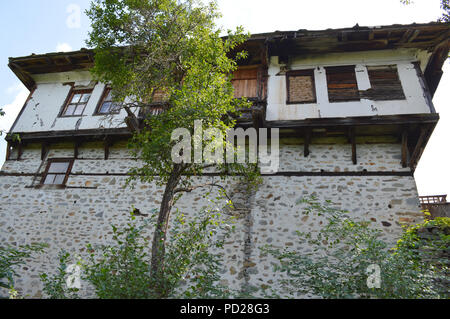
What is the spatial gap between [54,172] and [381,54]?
31.6 feet

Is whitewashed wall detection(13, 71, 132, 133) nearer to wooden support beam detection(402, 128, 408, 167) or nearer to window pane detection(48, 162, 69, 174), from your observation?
window pane detection(48, 162, 69, 174)

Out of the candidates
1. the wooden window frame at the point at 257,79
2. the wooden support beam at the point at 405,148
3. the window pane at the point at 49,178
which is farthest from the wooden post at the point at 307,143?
the window pane at the point at 49,178

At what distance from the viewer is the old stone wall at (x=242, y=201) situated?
6523 mm

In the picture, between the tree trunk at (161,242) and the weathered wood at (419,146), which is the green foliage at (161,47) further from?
the weathered wood at (419,146)

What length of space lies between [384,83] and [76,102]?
29.5 feet

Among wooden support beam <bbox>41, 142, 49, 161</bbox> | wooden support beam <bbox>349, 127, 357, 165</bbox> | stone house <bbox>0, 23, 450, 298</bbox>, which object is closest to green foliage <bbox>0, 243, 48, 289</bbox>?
stone house <bbox>0, 23, 450, 298</bbox>

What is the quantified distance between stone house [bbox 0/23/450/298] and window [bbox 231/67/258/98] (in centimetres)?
4

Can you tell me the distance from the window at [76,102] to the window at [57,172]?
1567mm

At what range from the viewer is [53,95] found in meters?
9.98

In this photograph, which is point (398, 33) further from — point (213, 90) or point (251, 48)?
point (213, 90)

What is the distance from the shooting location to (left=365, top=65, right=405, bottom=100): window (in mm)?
7535

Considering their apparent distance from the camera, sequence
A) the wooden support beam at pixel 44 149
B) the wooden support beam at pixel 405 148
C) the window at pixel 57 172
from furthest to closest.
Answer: the wooden support beam at pixel 44 149
the window at pixel 57 172
the wooden support beam at pixel 405 148

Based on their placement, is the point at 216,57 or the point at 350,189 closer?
the point at 216,57
